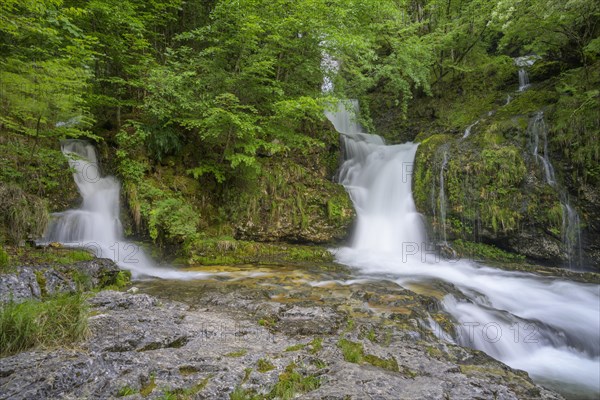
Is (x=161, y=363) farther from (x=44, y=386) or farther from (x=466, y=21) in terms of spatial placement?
(x=466, y=21)

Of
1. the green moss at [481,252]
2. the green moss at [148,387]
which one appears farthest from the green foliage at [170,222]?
the green moss at [481,252]

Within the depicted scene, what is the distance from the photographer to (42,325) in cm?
263

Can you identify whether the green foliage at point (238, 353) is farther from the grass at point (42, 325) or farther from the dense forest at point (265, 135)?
the dense forest at point (265, 135)

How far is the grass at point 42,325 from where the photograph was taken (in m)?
2.50

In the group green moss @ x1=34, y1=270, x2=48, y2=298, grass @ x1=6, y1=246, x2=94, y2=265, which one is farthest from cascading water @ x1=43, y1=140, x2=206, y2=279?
green moss @ x1=34, y1=270, x2=48, y2=298

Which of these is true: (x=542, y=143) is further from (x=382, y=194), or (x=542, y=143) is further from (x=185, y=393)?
(x=185, y=393)

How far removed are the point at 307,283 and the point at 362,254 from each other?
12.6ft

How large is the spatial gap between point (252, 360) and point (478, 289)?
18.7 feet

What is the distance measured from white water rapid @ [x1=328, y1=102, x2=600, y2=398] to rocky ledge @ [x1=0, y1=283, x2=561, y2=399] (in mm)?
1424

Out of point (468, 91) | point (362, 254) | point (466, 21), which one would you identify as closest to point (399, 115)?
point (468, 91)

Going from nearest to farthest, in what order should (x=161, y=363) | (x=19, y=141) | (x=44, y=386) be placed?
1. (x=44, y=386)
2. (x=161, y=363)
3. (x=19, y=141)

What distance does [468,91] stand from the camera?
13.9 m

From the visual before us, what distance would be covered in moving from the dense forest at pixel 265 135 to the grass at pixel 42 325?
15.2ft

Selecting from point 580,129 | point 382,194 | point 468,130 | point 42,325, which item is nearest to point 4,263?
point 42,325
